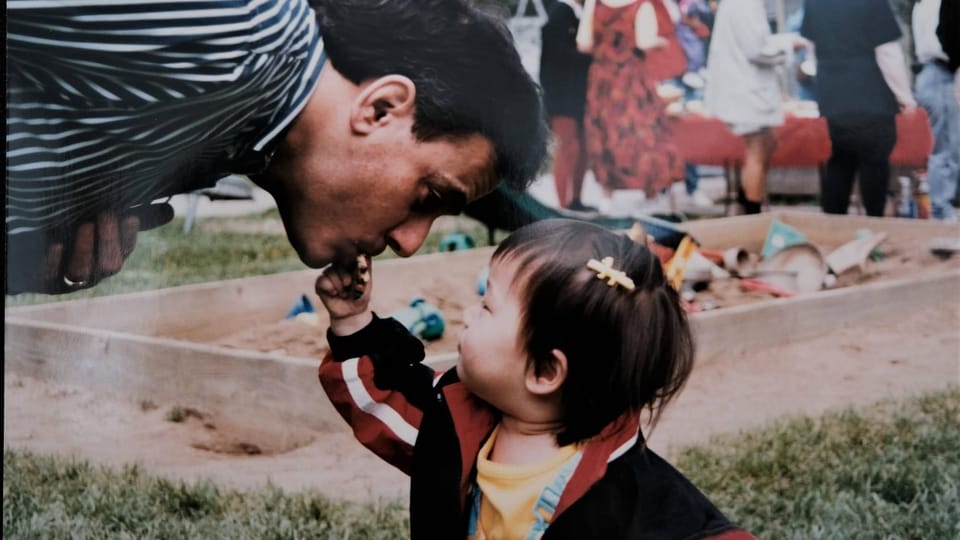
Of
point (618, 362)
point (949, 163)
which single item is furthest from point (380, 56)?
point (949, 163)

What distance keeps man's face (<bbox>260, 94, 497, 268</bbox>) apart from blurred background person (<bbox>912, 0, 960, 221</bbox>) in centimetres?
111

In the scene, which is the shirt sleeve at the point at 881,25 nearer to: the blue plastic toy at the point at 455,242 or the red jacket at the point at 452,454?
the blue plastic toy at the point at 455,242

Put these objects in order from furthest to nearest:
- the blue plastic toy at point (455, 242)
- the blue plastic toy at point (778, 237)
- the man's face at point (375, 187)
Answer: the blue plastic toy at point (778, 237)
the blue plastic toy at point (455, 242)
the man's face at point (375, 187)

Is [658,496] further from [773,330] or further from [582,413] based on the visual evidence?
[773,330]

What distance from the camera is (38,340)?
2627mm

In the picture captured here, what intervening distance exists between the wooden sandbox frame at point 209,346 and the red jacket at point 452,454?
27 centimetres

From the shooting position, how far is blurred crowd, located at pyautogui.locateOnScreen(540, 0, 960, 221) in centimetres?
271

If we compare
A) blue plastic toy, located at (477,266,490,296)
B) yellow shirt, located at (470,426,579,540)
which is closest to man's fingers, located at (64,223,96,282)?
blue plastic toy, located at (477,266,490,296)

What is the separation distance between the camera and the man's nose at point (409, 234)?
250 cm

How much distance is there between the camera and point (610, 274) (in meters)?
2.09

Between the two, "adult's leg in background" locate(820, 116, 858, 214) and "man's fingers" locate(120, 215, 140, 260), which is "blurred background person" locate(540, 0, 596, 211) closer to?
"adult's leg in background" locate(820, 116, 858, 214)

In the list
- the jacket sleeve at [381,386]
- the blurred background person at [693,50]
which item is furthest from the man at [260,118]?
the blurred background person at [693,50]

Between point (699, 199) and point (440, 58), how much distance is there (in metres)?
0.73

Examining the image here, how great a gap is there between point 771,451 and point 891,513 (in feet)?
1.00
